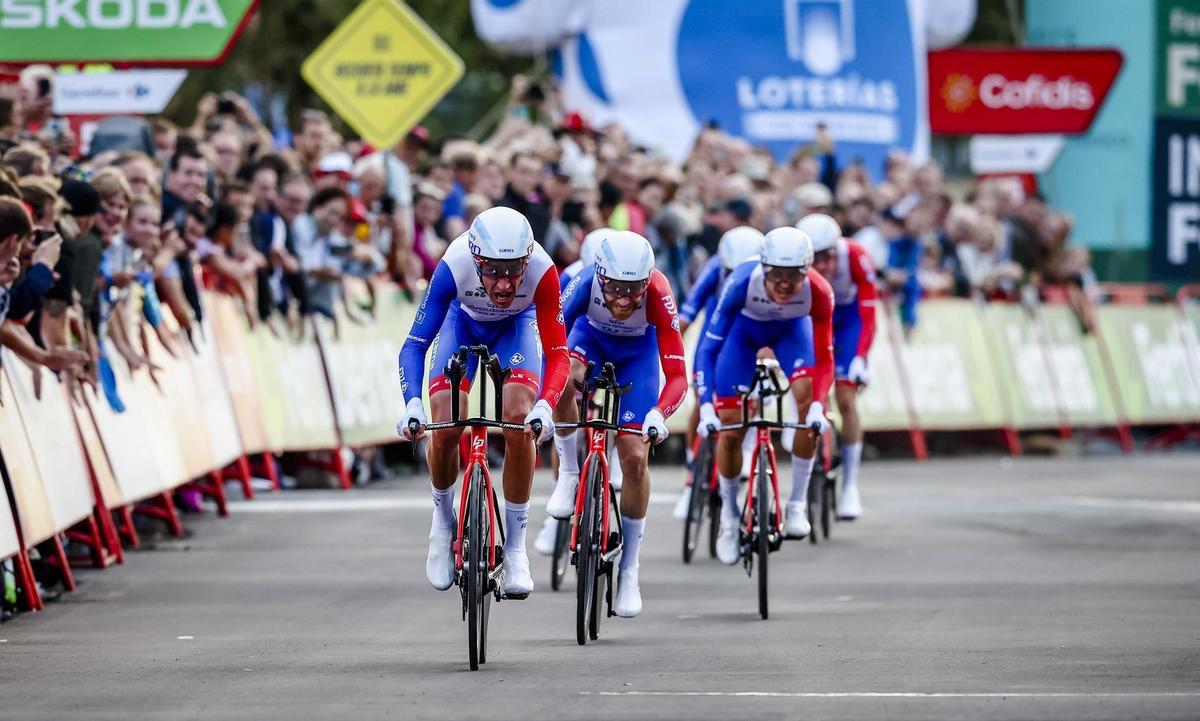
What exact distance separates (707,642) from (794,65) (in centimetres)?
2046

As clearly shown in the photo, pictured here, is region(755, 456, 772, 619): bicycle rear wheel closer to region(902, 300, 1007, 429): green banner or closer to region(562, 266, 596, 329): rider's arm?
region(562, 266, 596, 329): rider's arm

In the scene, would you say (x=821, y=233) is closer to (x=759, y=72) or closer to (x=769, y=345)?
(x=769, y=345)

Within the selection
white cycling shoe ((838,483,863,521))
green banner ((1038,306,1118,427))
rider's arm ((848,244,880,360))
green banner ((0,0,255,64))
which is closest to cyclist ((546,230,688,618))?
white cycling shoe ((838,483,863,521))

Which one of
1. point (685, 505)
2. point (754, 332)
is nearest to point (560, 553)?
point (754, 332)

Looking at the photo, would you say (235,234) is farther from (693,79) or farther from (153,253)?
(693,79)

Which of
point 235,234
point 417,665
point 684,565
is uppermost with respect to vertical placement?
point 235,234

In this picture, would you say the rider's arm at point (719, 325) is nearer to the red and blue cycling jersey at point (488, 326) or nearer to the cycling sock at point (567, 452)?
the cycling sock at point (567, 452)

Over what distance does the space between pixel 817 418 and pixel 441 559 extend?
3047 mm

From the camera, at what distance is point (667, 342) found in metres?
11.5

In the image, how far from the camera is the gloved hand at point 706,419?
481 inches

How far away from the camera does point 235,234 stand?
17.2 m

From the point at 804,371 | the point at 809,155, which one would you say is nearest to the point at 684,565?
the point at 804,371

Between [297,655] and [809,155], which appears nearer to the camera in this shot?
[297,655]

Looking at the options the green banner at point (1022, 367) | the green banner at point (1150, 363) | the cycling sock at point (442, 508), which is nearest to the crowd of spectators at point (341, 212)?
the green banner at point (1022, 367)
